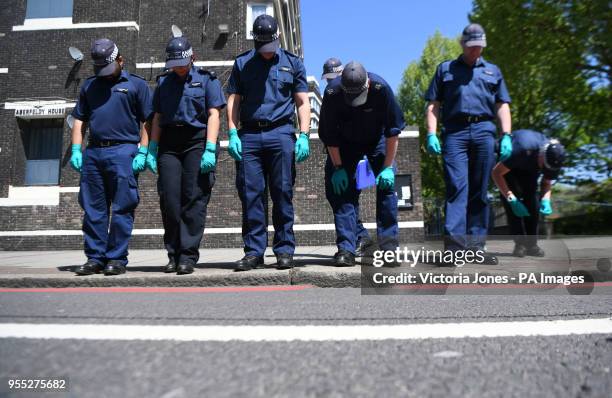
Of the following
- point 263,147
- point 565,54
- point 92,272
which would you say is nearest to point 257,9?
point 565,54

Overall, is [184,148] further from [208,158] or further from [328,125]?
[328,125]

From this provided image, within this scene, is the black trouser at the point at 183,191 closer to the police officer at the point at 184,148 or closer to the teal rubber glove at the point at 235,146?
the police officer at the point at 184,148

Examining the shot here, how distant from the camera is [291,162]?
3.85 m

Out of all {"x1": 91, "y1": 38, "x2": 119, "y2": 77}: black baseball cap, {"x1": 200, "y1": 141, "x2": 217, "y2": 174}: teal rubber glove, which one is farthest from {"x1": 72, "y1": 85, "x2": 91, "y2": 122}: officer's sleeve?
{"x1": 200, "y1": 141, "x2": 217, "y2": 174}: teal rubber glove

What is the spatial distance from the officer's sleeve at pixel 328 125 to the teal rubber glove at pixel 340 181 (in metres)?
0.27

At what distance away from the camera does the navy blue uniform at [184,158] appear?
376 centimetres

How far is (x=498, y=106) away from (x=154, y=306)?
3801mm

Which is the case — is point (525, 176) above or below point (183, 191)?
above

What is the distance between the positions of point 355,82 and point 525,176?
3322 millimetres

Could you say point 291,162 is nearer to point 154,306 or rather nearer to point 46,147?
point 154,306

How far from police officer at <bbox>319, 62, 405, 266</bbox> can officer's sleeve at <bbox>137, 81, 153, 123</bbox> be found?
172 cm

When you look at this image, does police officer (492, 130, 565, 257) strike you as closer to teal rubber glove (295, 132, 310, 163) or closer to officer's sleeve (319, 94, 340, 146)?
officer's sleeve (319, 94, 340, 146)

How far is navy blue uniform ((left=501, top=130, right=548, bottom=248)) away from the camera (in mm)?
5316

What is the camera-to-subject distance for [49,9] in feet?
41.8
